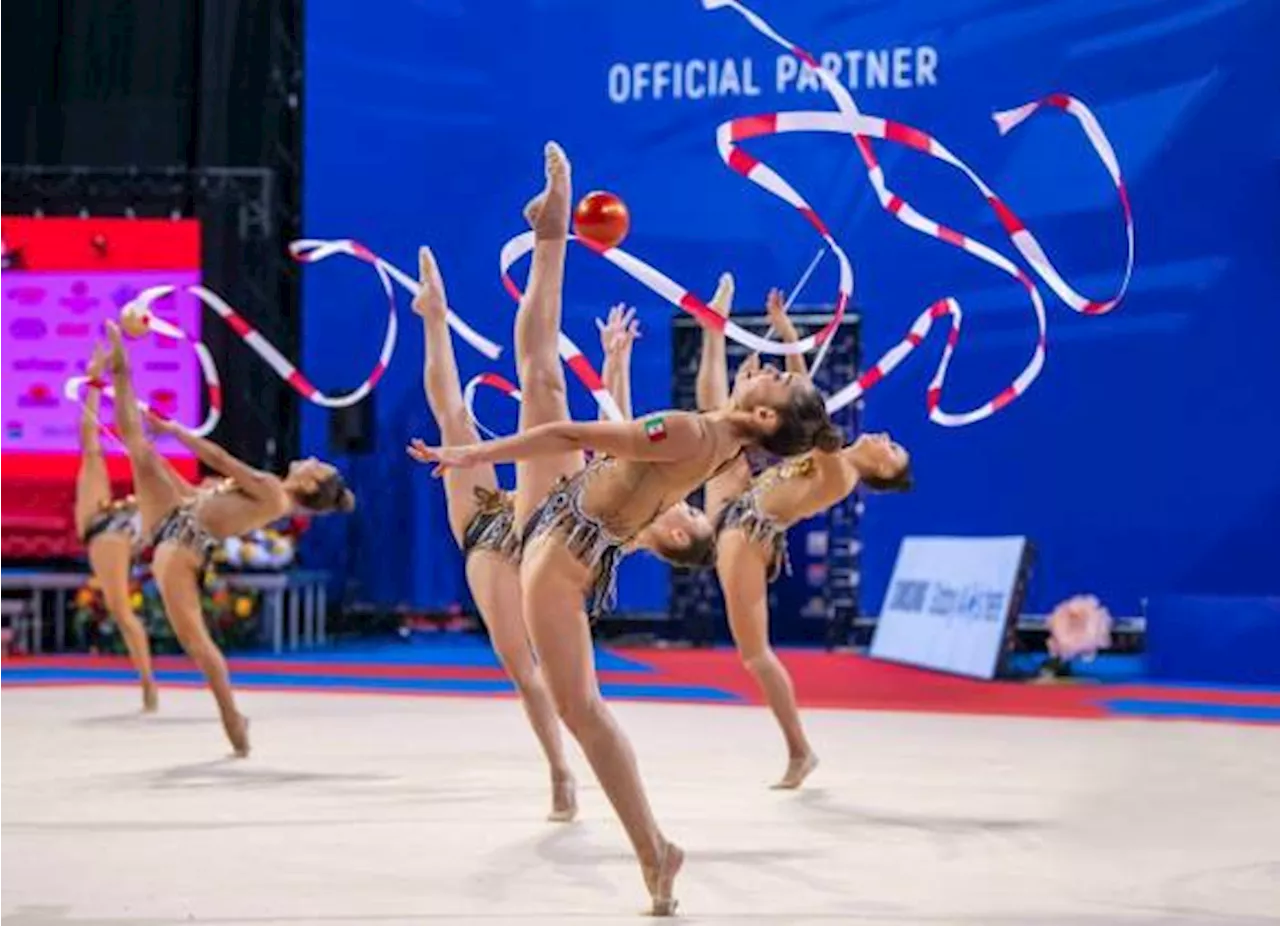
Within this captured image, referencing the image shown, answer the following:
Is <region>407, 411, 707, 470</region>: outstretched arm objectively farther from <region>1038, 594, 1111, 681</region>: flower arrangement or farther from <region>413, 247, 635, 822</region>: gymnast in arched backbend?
<region>1038, 594, 1111, 681</region>: flower arrangement

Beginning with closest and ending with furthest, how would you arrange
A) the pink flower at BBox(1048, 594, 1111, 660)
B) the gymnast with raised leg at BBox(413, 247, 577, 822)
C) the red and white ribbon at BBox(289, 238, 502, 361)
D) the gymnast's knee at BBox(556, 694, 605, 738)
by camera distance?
the gymnast's knee at BBox(556, 694, 605, 738), the gymnast with raised leg at BBox(413, 247, 577, 822), the red and white ribbon at BBox(289, 238, 502, 361), the pink flower at BBox(1048, 594, 1111, 660)

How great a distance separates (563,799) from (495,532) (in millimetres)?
920

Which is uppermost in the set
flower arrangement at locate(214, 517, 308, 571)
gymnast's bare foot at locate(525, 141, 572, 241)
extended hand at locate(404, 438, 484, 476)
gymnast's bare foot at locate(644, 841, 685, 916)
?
gymnast's bare foot at locate(525, 141, 572, 241)

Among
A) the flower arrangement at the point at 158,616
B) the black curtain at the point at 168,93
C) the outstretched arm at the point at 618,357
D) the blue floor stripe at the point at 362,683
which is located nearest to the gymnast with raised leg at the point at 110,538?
the blue floor stripe at the point at 362,683

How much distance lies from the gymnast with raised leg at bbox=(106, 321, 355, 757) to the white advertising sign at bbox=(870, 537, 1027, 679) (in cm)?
523

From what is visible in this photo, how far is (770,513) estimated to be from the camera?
20.8ft

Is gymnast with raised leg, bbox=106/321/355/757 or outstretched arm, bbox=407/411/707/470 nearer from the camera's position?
outstretched arm, bbox=407/411/707/470

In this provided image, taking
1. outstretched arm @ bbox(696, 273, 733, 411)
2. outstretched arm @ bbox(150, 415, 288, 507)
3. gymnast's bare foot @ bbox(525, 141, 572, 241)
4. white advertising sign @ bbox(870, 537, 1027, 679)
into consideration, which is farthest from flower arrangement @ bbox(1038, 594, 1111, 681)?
gymnast's bare foot @ bbox(525, 141, 572, 241)

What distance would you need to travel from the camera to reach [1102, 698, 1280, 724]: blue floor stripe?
353 inches

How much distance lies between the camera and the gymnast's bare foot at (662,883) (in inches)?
151

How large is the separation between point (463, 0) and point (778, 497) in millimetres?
9078

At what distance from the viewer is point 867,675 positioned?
37.7 ft

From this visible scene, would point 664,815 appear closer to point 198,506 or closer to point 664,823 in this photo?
point 664,823

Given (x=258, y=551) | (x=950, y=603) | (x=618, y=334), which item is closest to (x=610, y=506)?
(x=618, y=334)
